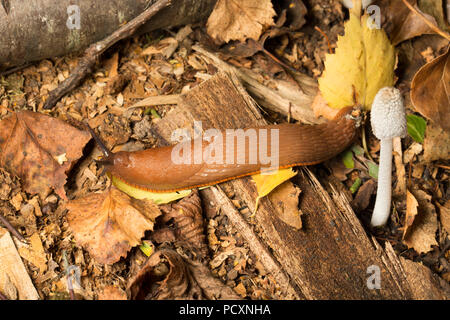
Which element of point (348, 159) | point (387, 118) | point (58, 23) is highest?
point (58, 23)

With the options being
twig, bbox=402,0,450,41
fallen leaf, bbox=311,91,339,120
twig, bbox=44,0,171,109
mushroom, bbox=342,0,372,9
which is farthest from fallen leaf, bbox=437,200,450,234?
twig, bbox=44,0,171,109

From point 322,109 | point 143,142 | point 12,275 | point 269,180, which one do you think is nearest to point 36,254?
point 12,275

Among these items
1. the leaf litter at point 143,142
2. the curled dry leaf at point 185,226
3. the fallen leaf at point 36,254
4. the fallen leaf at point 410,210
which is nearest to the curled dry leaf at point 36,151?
the leaf litter at point 143,142

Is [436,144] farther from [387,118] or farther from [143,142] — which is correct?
[143,142]

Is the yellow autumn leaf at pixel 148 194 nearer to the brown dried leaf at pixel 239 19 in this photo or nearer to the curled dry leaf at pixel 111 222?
the curled dry leaf at pixel 111 222

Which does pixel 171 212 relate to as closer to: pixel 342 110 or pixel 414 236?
pixel 342 110

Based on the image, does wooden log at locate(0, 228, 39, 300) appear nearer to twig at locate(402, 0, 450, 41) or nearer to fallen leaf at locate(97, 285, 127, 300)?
fallen leaf at locate(97, 285, 127, 300)
